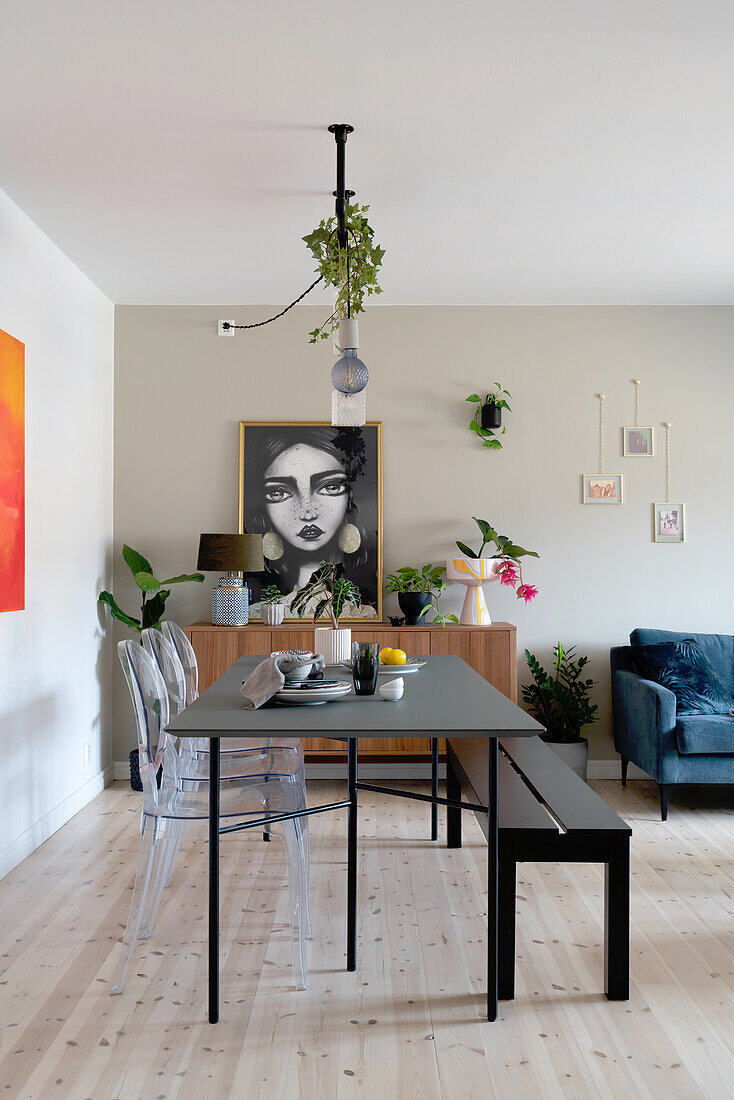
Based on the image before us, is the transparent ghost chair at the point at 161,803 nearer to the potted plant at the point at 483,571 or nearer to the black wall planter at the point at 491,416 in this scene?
the potted plant at the point at 483,571

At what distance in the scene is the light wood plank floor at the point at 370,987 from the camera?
208 cm

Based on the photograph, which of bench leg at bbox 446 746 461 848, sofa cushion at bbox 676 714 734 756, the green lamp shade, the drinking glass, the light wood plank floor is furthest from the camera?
the green lamp shade

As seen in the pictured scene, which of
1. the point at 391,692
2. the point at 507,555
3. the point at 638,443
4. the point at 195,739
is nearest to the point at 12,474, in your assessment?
the point at 195,739

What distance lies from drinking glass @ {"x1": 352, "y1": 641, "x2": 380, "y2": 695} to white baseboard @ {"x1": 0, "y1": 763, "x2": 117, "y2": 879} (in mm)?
1751

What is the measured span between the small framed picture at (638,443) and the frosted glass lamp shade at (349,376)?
258cm

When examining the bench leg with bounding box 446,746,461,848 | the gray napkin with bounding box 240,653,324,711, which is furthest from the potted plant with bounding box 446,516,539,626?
the gray napkin with bounding box 240,653,324,711

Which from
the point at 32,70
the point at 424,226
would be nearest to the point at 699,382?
the point at 424,226

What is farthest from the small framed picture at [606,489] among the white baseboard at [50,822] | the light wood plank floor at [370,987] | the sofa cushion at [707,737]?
the white baseboard at [50,822]

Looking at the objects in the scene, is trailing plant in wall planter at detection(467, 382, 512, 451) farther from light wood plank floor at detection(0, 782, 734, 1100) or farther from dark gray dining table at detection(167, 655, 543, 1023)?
dark gray dining table at detection(167, 655, 543, 1023)

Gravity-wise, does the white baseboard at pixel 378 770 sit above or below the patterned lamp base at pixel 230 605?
below

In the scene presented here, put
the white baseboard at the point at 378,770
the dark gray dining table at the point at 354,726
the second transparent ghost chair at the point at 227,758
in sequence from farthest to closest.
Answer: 1. the white baseboard at the point at 378,770
2. the second transparent ghost chair at the point at 227,758
3. the dark gray dining table at the point at 354,726

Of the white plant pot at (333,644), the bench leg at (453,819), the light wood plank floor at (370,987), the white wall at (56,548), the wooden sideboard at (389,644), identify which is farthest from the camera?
the wooden sideboard at (389,644)

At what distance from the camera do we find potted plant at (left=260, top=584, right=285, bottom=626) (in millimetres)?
4832

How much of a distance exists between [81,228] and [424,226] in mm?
1578
